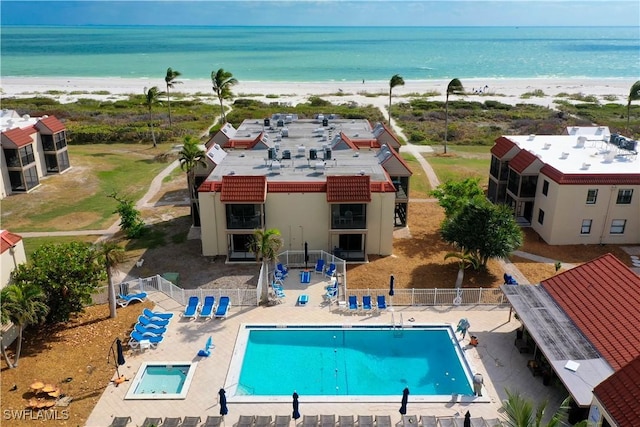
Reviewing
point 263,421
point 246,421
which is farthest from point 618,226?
point 246,421

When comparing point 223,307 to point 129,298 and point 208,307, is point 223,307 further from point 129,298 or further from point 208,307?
point 129,298

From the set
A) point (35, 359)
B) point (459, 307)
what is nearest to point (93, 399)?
point (35, 359)

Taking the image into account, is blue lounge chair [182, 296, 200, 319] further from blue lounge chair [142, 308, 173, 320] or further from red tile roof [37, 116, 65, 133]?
red tile roof [37, 116, 65, 133]

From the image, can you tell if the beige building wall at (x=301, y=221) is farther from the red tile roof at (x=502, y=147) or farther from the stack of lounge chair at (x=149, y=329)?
the red tile roof at (x=502, y=147)

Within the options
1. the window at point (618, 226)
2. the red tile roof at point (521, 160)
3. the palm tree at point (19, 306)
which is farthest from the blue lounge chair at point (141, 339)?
the window at point (618, 226)

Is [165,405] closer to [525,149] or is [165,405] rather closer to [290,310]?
[290,310]

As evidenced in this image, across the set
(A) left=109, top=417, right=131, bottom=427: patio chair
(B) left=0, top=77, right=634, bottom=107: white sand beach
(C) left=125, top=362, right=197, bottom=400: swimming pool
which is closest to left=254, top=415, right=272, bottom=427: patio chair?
(C) left=125, top=362, right=197, bottom=400: swimming pool

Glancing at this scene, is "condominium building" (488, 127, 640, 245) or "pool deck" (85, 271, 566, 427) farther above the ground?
"condominium building" (488, 127, 640, 245)
